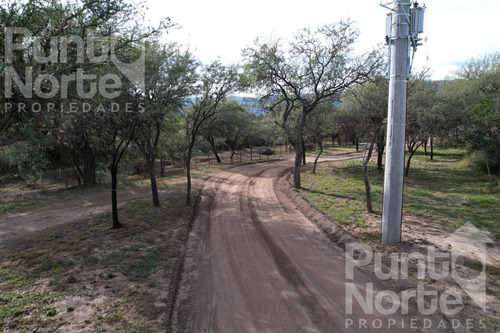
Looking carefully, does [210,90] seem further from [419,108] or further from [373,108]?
[419,108]

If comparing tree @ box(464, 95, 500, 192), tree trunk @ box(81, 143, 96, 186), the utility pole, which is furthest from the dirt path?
tree @ box(464, 95, 500, 192)

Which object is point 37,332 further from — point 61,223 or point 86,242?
point 61,223

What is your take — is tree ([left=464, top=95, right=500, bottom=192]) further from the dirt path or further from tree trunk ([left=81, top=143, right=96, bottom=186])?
tree trunk ([left=81, top=143, right=96, bottom=186])

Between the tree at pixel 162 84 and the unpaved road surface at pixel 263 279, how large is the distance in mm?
4351

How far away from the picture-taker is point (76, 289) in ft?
20.1

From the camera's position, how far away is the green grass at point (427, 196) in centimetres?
1110

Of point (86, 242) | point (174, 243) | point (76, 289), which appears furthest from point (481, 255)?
point (86, 242)

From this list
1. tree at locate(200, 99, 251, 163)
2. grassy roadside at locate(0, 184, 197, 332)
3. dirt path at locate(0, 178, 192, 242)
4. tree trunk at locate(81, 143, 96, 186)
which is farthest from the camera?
tree at locate(200, 99, 251, 163)

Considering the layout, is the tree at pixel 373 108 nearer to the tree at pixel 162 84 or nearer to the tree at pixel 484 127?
the tree at pixel 484 127

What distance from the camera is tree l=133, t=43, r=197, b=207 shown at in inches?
429

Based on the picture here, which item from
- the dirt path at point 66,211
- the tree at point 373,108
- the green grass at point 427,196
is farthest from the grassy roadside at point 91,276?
the tree at point 373,108

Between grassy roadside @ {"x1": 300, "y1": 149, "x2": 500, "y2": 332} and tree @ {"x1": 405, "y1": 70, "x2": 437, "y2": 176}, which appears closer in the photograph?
grassy roadside @ {"x1": 300, "y1": 149, "x2": 500, "y2": 332}

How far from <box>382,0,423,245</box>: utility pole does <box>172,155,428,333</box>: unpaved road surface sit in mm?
1939

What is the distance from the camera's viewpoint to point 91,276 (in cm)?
677
